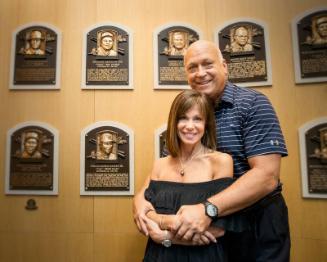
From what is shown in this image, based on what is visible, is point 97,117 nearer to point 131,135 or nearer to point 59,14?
point 131,135

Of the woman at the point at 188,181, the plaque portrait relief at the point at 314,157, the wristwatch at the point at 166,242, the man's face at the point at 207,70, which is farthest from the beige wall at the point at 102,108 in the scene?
the wristwatch at the point at 166,242

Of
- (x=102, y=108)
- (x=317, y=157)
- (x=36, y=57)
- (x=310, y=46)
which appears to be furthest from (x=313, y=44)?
(x=36, y=57)

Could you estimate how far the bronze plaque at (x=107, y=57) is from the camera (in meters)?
1.34

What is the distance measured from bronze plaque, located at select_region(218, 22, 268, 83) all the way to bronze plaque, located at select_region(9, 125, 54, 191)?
0.99 m

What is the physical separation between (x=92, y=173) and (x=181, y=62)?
0.73 m

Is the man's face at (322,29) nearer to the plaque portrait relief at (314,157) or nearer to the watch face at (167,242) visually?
the plaque portrait relief at (314,157)

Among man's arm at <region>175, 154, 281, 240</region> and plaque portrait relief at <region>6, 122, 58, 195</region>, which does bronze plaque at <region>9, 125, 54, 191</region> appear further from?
man's arm at <region>175, 154, 281, 240</region>

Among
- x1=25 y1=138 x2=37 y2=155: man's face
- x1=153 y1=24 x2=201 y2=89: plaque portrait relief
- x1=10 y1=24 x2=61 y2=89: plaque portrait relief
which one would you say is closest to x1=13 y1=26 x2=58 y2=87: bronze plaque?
x1=10 y1=24 x2=61 y2=89: plaque portrait relief

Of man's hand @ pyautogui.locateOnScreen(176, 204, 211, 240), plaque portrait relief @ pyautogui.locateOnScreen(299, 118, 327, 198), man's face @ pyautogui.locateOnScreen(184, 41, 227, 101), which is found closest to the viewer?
man's hand @ pyautogui.locateOnScreen(176, 204, 211, 240)

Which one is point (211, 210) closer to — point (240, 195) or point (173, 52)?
point (240, 195)

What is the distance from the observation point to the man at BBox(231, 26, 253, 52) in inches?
51.4

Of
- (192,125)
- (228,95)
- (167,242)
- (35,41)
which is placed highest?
(35,41)

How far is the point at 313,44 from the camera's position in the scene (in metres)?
1.26

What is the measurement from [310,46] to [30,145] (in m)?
1.49
